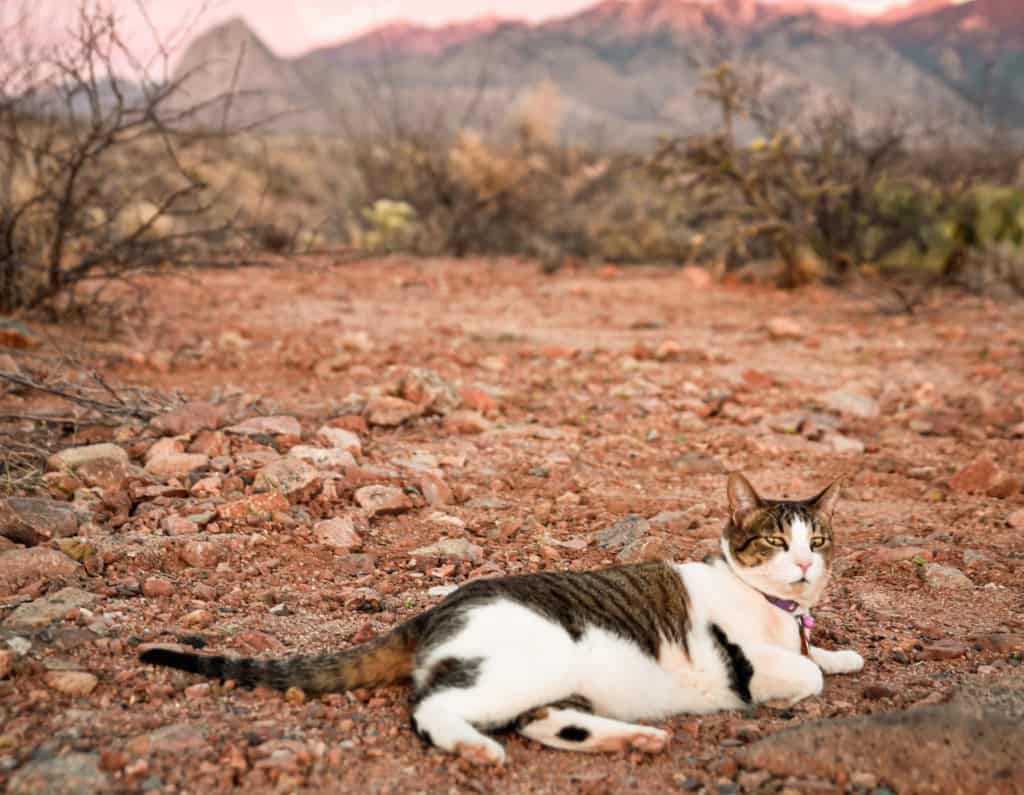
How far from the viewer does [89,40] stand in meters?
6.23

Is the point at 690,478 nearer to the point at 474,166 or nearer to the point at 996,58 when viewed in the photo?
the point at 474,166

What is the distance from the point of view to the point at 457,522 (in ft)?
14.4

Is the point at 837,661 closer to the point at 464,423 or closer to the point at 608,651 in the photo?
the point at 608,651

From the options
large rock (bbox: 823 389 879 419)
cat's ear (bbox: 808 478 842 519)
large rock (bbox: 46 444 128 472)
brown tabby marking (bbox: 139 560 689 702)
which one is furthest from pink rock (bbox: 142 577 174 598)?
large rock (bbox: 823 389 879 419)

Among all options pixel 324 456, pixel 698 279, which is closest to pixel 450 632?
pixel 324 456

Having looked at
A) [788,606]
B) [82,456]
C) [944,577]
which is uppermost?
[82,456]

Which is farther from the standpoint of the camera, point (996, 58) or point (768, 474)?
point (996, 58)

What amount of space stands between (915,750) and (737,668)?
68 cm

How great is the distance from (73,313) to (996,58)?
14.9 metres

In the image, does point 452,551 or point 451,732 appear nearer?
point 451,732

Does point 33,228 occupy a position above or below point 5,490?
above

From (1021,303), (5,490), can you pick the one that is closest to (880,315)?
(1021,303)

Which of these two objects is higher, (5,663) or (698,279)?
(698,279)

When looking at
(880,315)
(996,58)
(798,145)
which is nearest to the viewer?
(880,315)
